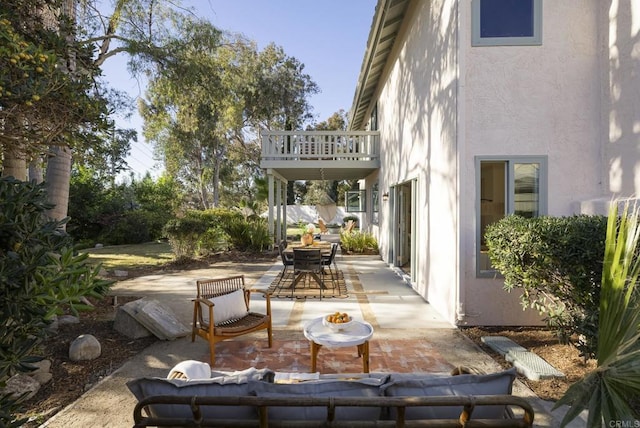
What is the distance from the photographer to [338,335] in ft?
12.8

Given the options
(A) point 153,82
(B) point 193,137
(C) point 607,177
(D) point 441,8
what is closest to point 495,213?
(C) point 607,177

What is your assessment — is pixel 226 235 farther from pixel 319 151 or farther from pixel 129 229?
pixel 129 229

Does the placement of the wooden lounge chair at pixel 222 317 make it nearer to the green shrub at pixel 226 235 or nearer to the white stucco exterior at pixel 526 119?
the white stucco exterior at pixel 526 119

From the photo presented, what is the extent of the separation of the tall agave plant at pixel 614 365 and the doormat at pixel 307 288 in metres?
5.85

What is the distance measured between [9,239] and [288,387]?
165 cm

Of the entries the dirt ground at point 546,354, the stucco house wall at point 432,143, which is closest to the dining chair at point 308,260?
the stucco house wall at point 432,143

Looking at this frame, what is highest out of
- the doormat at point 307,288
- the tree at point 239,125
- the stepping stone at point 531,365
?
the tree at point 239,125

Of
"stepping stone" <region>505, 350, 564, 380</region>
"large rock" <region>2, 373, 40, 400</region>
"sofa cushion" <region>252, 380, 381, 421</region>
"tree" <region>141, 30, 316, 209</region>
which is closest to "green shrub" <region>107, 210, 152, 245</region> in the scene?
"tree" <region>141, 30, 316, 209</region>

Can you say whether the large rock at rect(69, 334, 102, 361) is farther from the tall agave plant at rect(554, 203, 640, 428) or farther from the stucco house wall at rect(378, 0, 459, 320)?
the stucco house wall at rect(378, 0, 459, 320)

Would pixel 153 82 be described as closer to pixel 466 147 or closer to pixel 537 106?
pixel 466 147

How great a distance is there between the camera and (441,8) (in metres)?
6.42

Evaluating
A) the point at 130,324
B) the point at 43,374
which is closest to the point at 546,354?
the point at 130,324

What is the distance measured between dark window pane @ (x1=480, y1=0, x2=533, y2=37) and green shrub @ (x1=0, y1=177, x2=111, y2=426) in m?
6.18

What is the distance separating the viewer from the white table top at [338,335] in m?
3.75
